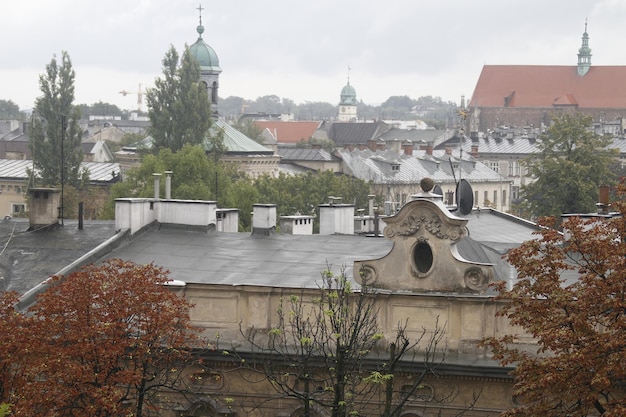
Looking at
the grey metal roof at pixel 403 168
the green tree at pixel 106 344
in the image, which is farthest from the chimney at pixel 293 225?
the grey metal roof at pixel 403 168

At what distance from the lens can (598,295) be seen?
29625 mm

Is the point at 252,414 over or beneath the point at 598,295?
beneath

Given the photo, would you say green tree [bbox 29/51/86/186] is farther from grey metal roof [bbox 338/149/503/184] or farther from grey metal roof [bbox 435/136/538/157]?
grey metal roof [bbox 435/136/538/157]

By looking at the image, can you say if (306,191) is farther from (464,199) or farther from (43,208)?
(43,208)

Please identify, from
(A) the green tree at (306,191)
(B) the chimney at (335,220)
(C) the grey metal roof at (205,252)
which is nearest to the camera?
(C) the grey metal roof at (205,252)

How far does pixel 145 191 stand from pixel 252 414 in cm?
6172

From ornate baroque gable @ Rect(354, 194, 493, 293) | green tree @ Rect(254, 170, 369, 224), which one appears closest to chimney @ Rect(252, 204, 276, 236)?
ornate baroque gable @ Rect(354, 194, 493, 293)

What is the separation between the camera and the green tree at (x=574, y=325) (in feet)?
93.8

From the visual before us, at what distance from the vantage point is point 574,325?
29406mm

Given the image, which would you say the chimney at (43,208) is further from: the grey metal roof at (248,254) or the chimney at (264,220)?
the chimney at (264,220)

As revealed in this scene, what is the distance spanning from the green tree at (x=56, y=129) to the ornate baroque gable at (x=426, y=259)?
8161 cm

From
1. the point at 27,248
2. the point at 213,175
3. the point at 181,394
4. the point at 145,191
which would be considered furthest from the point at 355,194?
the point at 181,394

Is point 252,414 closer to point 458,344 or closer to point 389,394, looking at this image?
point 458,344

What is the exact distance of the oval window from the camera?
3503cm
